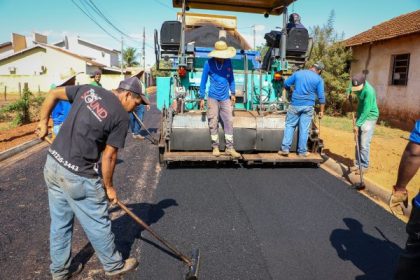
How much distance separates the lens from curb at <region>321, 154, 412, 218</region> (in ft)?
15.4

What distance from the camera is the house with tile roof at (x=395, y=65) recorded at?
11.6m

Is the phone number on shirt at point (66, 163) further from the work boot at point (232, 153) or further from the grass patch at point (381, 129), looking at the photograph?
the grass patch at point (381, 129)

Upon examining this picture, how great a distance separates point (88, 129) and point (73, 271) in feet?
4.13

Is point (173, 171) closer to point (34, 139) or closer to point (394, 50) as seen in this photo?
point (34, 139)

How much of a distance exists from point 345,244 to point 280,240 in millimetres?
654

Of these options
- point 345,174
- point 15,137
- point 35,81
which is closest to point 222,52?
point 345,174

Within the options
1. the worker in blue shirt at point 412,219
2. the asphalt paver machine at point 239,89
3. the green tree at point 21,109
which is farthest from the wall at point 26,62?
the worker in blue shirt at point 412,219

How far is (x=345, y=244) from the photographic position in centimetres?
350

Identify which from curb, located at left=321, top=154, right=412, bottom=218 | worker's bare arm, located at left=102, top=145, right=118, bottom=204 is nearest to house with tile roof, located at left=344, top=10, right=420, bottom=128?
curb, located at left=321, top=154, right=412, bottom=218

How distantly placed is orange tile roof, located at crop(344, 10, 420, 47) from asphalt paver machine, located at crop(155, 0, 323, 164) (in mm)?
6525

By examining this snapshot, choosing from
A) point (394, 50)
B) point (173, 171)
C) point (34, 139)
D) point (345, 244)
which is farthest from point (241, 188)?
point (394, 50)

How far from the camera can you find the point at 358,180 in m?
5.41

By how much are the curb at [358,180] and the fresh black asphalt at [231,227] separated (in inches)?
9.1

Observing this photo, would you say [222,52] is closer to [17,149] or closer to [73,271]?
[73,271]
